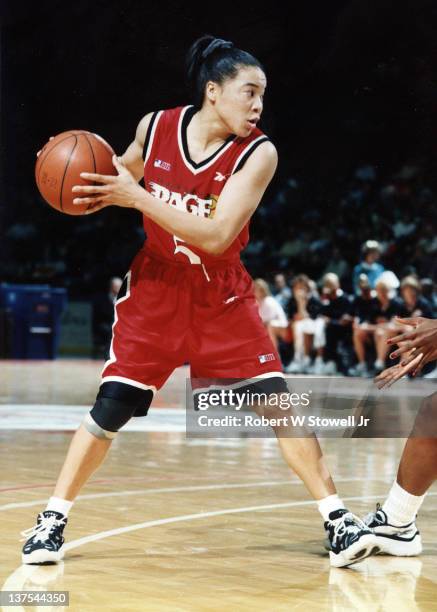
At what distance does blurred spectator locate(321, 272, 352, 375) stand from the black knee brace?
11091 millimetres

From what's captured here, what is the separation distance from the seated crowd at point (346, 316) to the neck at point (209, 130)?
9577mm

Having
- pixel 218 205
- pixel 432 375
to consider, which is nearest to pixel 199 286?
pixel 218 205

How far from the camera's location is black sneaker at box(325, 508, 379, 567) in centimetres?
408

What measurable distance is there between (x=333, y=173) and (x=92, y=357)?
5.58 meters

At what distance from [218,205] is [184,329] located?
20.0 inches

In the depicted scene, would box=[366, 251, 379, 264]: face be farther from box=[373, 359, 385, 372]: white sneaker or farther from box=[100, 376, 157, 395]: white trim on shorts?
box=[100, 376, 157, 395]: white trim on shorts

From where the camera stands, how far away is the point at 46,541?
13.4 ft

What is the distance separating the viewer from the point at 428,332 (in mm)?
3904

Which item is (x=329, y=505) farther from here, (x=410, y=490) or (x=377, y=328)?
(x=377, y=328)

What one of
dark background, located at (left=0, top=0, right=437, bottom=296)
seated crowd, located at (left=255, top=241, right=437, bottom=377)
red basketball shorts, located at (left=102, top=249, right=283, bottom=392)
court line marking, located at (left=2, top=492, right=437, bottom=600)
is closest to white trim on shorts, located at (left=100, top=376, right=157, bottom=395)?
red basketball shorts, located at (left=102, top=249, right=283, bottom=392)

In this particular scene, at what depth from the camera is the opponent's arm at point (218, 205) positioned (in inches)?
159

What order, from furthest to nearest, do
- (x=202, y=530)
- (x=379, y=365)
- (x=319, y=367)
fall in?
(x=319, y=367) → (x=379, y=365) → (x=202, y=530)

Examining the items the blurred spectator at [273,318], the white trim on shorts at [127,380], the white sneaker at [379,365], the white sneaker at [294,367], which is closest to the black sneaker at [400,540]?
the white trim on shorts at [127,380]

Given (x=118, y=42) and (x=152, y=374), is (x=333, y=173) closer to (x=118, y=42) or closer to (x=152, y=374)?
(x=118, y=42)
